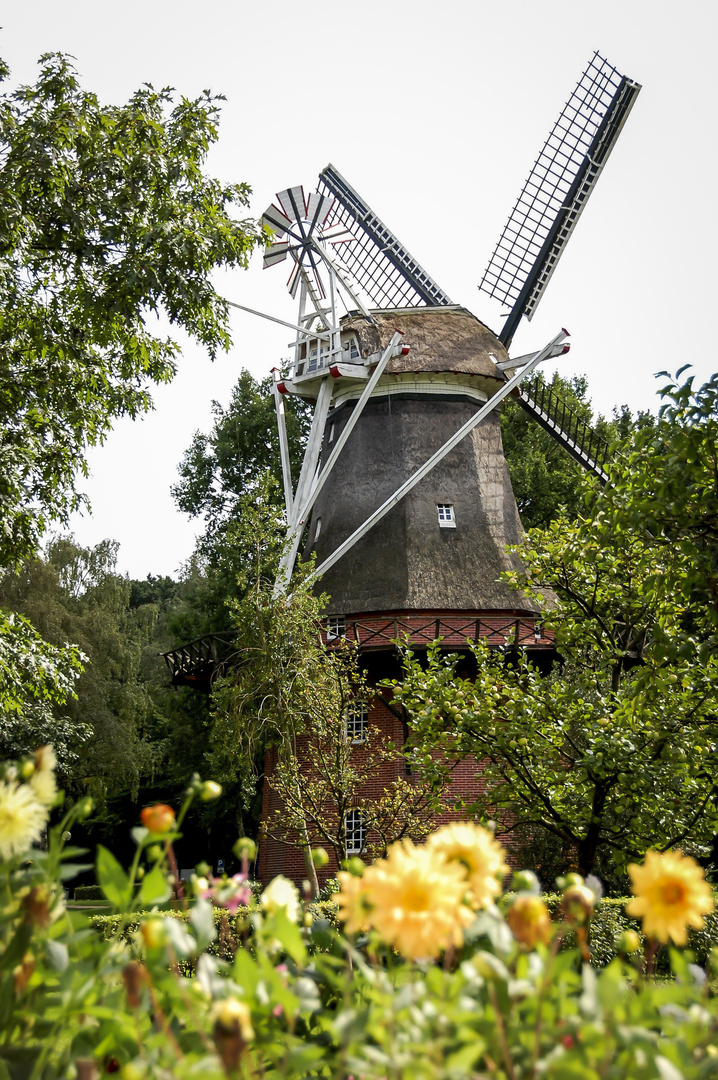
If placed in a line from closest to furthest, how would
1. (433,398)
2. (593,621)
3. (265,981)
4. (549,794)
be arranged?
1. (265,981)
2. (549,794)
3. (593,621)
4. (433,398)

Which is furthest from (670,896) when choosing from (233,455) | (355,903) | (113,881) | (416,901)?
(233,455)

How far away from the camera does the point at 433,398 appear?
22047 millimetres

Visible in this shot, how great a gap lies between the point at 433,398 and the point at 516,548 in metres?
10.6

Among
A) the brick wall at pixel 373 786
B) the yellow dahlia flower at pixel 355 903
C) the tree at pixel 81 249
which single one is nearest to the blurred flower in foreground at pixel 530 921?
the yellow dahlia flower at pixel 355 903

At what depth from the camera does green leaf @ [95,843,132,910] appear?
2033 mm

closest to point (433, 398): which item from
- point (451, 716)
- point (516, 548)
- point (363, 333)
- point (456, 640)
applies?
point (363, 333)

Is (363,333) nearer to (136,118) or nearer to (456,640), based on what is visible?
(456,640)

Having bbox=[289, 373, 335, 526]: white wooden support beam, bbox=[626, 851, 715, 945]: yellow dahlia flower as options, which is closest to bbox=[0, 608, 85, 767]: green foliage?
bbox=[626, 851, 715, 945]: yellow dahlia flower

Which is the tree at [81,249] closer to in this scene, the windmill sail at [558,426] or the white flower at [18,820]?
the white flower at [18,820]

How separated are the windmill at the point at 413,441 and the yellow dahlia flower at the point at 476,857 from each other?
1544cm

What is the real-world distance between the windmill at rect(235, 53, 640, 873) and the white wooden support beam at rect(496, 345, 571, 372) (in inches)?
1.4

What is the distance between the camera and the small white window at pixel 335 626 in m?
18.7

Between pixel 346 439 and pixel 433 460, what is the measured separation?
2256 millimetres

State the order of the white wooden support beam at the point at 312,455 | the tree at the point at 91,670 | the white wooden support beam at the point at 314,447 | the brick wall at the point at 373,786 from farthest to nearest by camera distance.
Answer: the tree at the point at 91,670 → the white wooden support beam at the point at 314,447 → the white wooden support beam at the point at 312,455 → the brick wall at the point at 373,786
